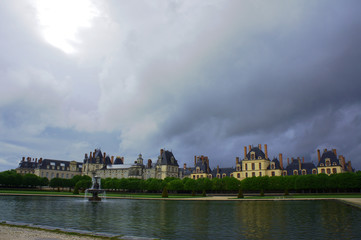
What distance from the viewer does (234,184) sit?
251ft

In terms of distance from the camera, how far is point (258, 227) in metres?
→ 15.4

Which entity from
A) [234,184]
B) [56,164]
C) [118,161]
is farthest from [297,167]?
[56,164]

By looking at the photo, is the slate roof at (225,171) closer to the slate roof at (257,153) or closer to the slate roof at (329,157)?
the slate roof at (257,153)

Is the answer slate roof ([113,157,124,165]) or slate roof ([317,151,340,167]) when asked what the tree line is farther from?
slate roof ([113,157,124,165])

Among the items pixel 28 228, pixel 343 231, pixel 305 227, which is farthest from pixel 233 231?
pixel 28 228

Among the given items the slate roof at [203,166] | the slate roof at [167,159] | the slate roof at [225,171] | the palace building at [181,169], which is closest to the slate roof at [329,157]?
the palace building at [181,169]

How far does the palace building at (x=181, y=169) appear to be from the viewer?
87488 mm

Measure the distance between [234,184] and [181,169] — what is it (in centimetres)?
5379

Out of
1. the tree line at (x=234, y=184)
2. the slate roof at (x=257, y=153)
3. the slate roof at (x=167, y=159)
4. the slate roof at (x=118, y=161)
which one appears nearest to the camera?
the tree line at (x=234, y=184)

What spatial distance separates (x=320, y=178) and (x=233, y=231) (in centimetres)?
6300

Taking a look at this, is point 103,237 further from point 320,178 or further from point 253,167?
point 253,167

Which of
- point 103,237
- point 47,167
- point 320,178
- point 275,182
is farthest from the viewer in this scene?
point 47,167

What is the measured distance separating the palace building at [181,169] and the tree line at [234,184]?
40.8ft

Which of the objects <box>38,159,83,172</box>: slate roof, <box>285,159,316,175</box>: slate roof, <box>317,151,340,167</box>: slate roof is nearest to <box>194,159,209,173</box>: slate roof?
<box>285,159,316,175</box>: slate roof
